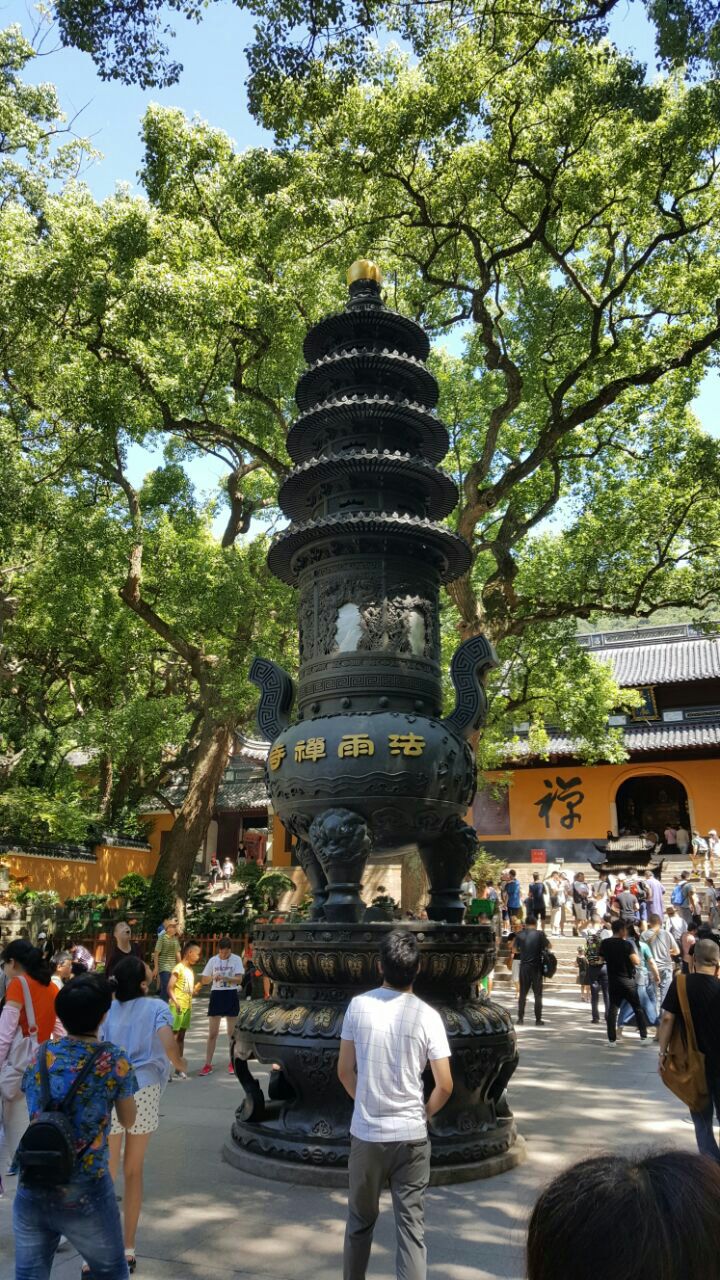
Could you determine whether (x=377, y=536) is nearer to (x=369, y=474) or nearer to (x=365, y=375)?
(x=369, y=474)

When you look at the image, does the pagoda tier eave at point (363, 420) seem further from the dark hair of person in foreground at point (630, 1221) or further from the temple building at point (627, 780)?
the temple building at point (627, 780)

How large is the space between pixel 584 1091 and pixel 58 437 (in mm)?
12973

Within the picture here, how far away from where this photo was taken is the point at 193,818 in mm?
18031

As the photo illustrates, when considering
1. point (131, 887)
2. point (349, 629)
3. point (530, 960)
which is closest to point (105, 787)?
point (131, 887)

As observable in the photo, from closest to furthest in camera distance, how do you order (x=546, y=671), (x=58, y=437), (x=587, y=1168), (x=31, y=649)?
1. (x=587, y=1168)
2. (x=58, y=437)
3. (x=546, y=671)
4. (x=31, y=649)

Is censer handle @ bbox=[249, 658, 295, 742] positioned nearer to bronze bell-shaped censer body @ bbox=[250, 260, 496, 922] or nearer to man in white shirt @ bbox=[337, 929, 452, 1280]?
bronze bell-shaped censer body @ bbox=[250, 260, 496, 922]

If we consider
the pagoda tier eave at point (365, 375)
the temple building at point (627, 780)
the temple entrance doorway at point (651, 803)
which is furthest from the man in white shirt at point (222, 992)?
the temple entrance doorway at point (651, 803)

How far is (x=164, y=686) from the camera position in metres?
24.9

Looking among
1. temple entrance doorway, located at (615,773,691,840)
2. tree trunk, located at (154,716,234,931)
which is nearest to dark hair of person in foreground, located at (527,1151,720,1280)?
tree trunk, located at (154,716,234,931)

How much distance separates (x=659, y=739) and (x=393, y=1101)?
2822 centimetres

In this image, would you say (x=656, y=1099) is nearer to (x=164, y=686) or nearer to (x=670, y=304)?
(x=670, y=304)

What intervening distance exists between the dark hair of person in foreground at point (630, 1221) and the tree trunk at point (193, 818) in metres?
16.8

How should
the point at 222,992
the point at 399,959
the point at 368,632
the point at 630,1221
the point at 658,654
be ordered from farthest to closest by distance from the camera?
the point at 658,654, the point at 222,992, the point at 368,632, the point at 399,959, the point at 630,1221

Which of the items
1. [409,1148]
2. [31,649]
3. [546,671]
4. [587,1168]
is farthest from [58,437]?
[587,1168]
